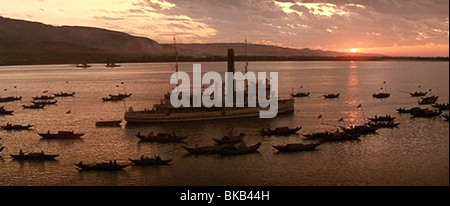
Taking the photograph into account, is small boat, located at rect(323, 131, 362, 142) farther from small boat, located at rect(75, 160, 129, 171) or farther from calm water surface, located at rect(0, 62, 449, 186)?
small boat, located at rect(75, 160, 129, 171)

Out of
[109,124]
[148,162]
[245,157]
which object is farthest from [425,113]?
[109,124]

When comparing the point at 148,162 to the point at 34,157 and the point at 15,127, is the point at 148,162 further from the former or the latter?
the point at 15,127

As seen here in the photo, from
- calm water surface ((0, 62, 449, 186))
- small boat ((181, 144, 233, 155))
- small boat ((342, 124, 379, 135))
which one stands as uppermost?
small boat ((342, 124, 379, 135))

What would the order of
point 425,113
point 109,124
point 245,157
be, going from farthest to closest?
1. point 425,113
2. point 109,124
3. point 245,157

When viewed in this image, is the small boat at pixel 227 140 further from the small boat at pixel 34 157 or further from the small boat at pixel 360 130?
the small boat at pixel 34 157

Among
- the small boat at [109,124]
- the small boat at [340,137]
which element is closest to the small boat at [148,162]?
the small boat at [340,137]

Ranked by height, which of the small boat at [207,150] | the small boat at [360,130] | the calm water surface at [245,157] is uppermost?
the small boat at [360,130]

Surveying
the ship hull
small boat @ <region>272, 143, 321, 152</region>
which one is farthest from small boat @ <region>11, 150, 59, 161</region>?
the ship hull

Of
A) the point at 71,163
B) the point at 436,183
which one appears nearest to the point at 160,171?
the point at 71,163

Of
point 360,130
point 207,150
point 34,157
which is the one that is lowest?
point 34,157

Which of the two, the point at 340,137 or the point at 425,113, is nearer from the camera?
the point at 340,137
